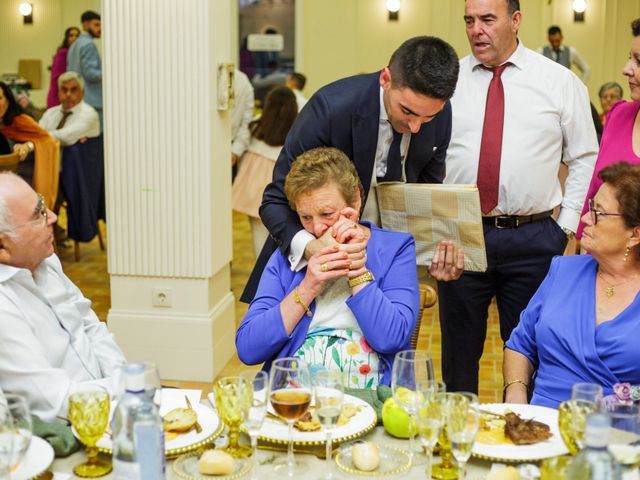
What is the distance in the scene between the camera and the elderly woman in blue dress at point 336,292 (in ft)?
8.10

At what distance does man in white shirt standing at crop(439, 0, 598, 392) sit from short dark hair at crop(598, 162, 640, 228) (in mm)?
956

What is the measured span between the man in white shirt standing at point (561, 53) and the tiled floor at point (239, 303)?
427 centimetres

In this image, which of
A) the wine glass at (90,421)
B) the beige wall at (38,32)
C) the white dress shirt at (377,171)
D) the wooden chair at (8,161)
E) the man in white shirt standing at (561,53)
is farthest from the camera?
the beige wall at (38,32)

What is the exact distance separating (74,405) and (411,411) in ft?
2.17

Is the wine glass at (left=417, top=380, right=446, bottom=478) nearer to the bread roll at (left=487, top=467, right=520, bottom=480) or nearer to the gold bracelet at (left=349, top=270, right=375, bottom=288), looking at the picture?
the bread roll at (left=487, top=467, right=520, bottom=480)

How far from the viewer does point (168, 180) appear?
4.46 meters

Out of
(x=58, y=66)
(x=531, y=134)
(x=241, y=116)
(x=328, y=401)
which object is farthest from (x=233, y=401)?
(x=58, y=66)

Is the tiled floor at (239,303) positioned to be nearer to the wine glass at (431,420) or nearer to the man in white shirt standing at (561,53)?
the wine glass at (431,420)

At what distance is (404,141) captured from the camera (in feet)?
9.70

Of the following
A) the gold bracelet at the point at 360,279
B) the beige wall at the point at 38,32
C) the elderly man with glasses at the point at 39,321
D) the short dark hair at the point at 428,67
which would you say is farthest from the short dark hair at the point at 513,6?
the beige wall at the point at 38,32

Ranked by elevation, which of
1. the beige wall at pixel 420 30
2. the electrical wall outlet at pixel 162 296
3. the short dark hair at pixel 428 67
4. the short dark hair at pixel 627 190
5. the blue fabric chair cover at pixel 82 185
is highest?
the beige wall at pixel 420 30

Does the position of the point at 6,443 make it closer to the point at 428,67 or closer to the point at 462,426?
the point at 462,426

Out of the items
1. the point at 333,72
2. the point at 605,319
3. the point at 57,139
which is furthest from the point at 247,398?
the point at 333,72

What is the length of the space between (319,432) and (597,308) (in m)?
0.97
